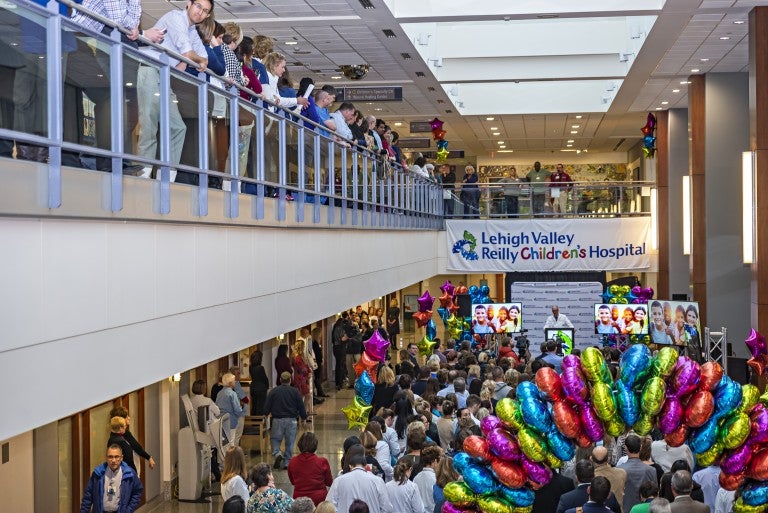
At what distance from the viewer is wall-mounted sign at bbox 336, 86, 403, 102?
72.9 feet

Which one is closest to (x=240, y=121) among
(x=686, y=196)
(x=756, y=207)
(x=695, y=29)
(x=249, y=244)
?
(x=249, y=244)

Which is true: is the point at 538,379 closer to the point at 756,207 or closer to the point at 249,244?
the point at 249,244

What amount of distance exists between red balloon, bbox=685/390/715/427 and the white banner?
20.8m

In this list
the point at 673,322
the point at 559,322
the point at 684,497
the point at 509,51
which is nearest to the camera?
the point at 684,497

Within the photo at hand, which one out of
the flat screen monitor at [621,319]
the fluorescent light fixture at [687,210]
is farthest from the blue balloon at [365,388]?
the fluorescent light fixture at [687,210]

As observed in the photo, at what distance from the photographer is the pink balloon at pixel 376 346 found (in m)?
15.8

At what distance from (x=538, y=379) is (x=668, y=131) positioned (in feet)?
78.5

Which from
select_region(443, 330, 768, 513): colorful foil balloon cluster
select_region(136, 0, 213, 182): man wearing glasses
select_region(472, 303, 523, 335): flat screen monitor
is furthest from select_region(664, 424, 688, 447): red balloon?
select_region(472, 303, 523, 335): flat screen monitor

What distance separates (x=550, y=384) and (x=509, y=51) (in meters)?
16.8

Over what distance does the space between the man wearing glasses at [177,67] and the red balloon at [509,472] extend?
2.88 meters

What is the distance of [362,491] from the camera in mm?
8742

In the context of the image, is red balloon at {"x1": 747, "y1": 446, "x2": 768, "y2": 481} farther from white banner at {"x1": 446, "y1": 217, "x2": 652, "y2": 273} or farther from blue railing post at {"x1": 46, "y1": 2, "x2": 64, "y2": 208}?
white banner at {"x1": 446, "y1": 217, "x2": 652, "y2": 273}

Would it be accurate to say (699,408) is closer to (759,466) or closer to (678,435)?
(678,435)

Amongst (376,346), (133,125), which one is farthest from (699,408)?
(376,346)
